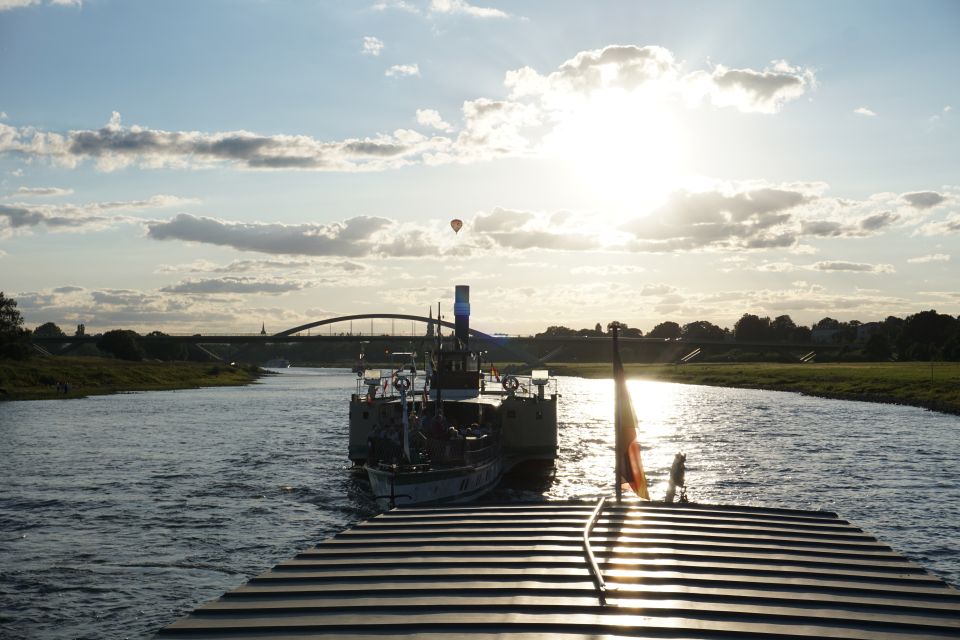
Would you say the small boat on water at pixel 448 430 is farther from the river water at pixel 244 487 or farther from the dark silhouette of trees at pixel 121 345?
the dark silhouette of trees at pixel 121 345

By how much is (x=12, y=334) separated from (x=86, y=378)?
12799 mm

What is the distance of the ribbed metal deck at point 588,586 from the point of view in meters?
12.5

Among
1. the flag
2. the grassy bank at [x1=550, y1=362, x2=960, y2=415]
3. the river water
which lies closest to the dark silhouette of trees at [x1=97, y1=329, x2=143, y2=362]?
the river water

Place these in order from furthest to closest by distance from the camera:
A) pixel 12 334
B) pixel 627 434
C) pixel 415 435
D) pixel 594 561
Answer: pixel 12 334
pixel 415 435
pixel 627 434
pixel 594 561

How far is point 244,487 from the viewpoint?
42188 millimetres

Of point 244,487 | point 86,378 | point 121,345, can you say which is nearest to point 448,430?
point 244,487

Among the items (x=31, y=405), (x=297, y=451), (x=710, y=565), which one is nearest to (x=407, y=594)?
(x=710, y=565)

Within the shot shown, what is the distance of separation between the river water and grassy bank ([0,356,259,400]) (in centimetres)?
2919

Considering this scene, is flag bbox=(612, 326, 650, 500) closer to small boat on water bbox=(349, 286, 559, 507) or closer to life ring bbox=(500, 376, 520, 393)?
small boat on water bbox=(349, 286, 559, 507)

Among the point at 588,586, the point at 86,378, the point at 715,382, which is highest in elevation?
the point at 588,586

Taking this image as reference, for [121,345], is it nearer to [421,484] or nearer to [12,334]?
[12,334]

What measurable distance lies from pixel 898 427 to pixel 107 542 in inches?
2464

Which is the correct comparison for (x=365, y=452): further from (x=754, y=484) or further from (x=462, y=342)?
(x=754, y=484)

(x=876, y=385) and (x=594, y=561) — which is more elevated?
(x=594, y=561)
